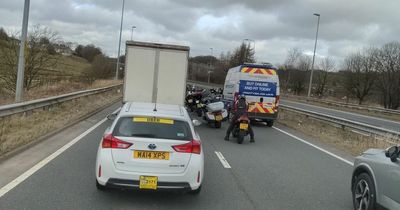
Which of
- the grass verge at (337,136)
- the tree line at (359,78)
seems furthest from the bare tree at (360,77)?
the grass verge at (337,136)

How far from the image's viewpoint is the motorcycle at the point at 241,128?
1428 centimetres

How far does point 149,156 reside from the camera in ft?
21.9

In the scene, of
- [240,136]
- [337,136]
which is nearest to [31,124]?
[240,136]

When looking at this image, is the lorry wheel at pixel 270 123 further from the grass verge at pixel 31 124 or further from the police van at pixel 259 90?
the grass verge at pixel 31 124

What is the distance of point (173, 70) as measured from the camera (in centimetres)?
1661

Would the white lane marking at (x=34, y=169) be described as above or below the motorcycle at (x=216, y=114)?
below

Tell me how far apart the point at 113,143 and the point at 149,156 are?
1.77 ft

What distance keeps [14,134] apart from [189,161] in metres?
7.21

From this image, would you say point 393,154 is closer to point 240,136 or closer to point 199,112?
point 240,136

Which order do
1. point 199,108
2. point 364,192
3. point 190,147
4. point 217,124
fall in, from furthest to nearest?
point 199,108, point 217,124, point 190,147, point 364,192

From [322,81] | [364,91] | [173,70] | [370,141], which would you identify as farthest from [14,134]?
[322,81]

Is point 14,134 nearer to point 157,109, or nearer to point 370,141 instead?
point 157,109

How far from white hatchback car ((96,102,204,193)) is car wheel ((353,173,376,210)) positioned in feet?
7.26

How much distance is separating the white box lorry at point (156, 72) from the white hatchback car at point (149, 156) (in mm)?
9485
